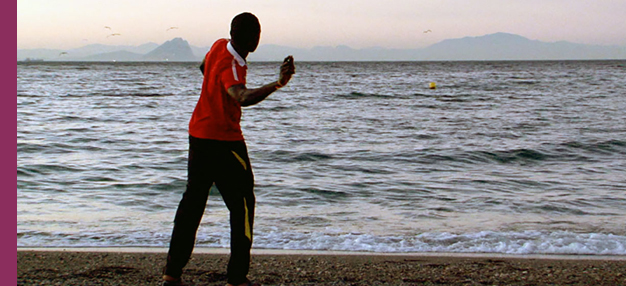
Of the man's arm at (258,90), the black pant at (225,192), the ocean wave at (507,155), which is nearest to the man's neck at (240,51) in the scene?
the man's arm at (258,90)

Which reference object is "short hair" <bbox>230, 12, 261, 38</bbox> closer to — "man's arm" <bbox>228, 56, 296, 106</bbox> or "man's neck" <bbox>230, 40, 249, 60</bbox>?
"man's neck" <bbox>230, 40, 249, 60</bbox>

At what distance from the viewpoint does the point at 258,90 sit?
3221 millimetres

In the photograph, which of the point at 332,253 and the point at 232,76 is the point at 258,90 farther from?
the point at 332,253

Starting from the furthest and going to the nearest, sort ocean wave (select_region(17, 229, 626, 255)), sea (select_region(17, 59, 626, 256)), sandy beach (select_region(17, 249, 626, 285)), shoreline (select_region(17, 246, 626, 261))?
sea (select_region(17, 59, 626, 256)) → ocean wave (select_region(17, 229, 626, 255)) → shoreline (select_region(17, 246, 626, 261)) → sandy beach (select_region(17, 249, 626, 285))

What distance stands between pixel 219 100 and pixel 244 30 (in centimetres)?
42

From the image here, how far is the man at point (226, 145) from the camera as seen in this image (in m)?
3.42

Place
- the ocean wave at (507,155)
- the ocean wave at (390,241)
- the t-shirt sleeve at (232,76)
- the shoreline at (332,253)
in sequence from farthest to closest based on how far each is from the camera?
the ocean wave at (507,155), the ocean wave at (390,241), the shoreline at (332,253), the t-shirt sleeve at (232,76)

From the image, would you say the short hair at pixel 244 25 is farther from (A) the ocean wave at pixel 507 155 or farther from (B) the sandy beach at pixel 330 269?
(A) the ocean wave at pixel 507 155

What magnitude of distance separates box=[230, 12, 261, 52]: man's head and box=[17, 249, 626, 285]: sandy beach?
68.4 inches

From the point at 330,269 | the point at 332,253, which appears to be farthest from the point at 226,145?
the point at 332,253

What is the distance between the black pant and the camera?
140 inches

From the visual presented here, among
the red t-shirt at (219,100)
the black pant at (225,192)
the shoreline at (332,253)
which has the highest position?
the red t-shirt at (219,100)

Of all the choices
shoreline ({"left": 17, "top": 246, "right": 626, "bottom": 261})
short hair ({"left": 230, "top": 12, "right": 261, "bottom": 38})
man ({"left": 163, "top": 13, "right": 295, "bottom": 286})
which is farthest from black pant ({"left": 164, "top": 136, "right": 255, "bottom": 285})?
shoreline ({"left": 17, "top": 246, "right": 626, "bottom": 261})

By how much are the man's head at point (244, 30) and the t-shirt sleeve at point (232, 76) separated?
14 cm
